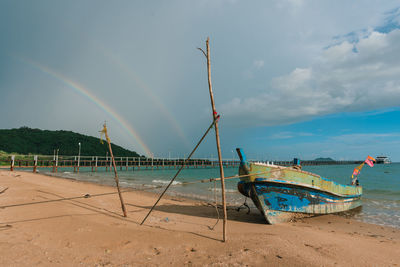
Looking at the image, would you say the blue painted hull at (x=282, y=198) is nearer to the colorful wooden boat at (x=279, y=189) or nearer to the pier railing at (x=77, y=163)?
the colorful wooden boat at (x=279, y=189)

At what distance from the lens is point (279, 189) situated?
25.7 ft

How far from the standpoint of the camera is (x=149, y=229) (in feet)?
21.4

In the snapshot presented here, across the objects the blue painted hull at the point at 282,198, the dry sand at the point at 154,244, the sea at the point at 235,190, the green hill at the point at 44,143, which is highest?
the green hill at the point at 44,143

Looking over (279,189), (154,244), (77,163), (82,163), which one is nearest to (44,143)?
(77,163)

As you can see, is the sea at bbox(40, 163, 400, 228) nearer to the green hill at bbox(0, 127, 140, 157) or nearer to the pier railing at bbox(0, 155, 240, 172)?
the pier railing at bbox(0, 155, 240, 172)

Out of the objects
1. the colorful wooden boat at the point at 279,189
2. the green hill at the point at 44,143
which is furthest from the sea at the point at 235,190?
the green hill at the point at 44,143

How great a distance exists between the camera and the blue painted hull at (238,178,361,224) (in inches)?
302

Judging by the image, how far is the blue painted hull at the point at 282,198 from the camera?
768 centimetres

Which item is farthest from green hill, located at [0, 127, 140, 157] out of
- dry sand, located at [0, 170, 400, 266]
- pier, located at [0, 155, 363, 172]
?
dry sand, located at [0, 170, 400, 266]

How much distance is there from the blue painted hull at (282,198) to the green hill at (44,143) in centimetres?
9835

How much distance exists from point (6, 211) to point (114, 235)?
432 cm

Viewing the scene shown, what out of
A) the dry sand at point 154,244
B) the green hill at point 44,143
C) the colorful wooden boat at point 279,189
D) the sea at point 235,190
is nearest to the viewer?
the dry sand at point 154,244

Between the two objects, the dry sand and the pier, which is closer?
the dry sand

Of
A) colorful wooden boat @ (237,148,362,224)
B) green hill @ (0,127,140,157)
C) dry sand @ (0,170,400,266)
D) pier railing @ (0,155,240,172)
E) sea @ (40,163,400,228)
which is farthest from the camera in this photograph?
green hill @ (0,127,140,157)
